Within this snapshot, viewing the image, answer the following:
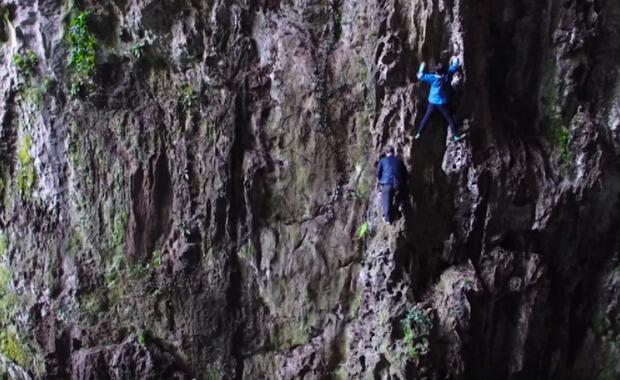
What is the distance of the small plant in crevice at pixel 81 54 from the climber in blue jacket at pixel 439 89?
508cm

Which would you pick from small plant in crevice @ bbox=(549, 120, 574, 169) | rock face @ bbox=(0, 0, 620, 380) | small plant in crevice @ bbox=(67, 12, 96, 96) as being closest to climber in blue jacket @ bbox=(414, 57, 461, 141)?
rock face @ bbox=(0, 0, 620, 380)

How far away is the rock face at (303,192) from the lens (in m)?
8.20

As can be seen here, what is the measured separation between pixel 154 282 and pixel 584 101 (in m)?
7.20

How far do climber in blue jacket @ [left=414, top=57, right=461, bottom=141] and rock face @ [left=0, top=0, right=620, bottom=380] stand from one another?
167 mm

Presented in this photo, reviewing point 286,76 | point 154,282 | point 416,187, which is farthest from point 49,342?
point 416,187

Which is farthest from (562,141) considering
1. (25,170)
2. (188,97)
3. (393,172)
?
(25,170)

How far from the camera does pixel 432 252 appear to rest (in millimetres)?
8414

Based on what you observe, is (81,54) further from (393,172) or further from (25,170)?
(393,172)

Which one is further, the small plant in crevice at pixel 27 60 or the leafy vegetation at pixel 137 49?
the small plant in crevice at pixel 27 60

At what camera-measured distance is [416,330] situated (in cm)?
796

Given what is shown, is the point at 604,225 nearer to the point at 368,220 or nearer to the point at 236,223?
the point at 368,220

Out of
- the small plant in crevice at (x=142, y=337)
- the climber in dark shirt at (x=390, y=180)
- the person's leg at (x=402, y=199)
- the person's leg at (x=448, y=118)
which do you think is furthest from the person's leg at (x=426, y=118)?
the small plant in crevice at (x=142, y=337)

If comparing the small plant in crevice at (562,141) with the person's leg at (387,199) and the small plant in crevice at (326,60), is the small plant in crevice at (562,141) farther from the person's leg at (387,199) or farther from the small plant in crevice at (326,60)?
the small plant in crevice at (326,60)

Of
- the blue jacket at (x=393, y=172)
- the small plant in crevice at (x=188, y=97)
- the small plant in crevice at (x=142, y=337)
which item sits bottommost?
the small plant in crevice at (x=142, y=337)
